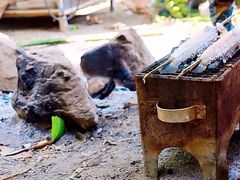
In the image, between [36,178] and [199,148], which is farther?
[36,178]

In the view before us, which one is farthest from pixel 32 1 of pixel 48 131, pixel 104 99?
pixel 48 131

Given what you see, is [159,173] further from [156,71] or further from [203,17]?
[203,17]

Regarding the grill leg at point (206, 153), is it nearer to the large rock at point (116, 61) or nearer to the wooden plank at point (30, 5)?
the large rock at point (116, 61)

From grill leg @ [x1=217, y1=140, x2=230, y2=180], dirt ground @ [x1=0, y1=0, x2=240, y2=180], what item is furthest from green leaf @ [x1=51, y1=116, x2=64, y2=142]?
grill leg @ [x1=217, y1=140, x2=230, y2=180]

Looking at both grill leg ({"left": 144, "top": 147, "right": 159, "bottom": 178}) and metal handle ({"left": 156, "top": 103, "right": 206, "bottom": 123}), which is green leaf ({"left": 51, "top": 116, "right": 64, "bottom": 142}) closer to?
grill leg ({"left": 144, "top": 147, "right": 159, "bottom": 178})

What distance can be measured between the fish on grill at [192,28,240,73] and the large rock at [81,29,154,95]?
5.47 feet

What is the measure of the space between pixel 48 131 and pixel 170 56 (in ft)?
3.65

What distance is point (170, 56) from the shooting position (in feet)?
8.36

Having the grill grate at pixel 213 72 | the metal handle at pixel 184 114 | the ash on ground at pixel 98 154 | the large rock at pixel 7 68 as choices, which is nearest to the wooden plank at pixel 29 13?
the large rock at pixel 7 68

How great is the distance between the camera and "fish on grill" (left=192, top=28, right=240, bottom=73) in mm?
2324

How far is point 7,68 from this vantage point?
418 centimetres

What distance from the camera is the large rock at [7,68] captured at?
13.7 feet

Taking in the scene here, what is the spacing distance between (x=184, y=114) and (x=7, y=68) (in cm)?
242

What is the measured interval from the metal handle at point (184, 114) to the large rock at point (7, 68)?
7.59 feet
